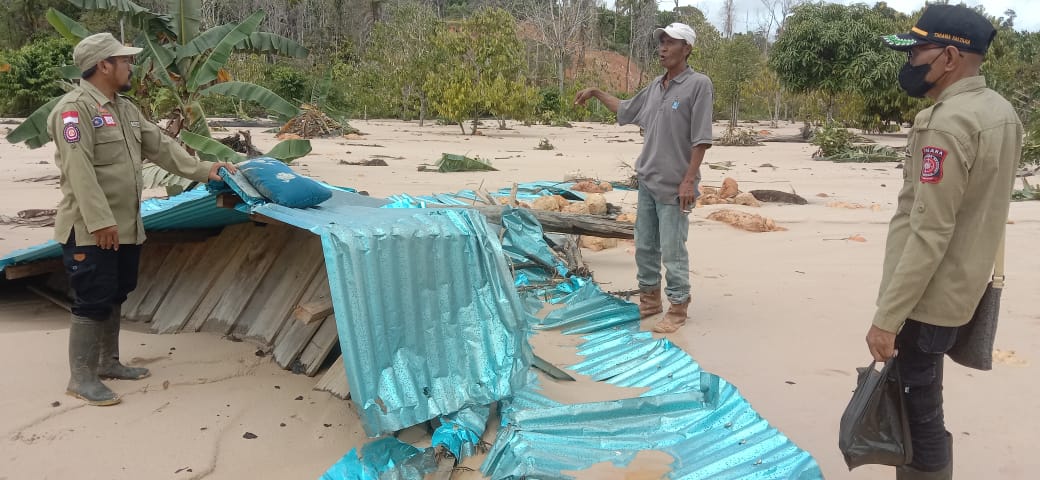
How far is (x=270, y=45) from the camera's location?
390 inches

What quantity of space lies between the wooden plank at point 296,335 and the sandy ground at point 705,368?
0.29 ft


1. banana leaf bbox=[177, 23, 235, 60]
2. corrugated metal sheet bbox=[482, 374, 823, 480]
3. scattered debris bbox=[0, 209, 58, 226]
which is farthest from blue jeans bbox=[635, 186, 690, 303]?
banana leaf bbox=[177, 23, 235, 60]

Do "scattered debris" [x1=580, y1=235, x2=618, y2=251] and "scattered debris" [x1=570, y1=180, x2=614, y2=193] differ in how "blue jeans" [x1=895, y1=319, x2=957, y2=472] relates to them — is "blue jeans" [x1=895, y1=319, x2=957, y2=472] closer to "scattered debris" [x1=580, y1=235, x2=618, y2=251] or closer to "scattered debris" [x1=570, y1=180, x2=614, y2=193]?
"scattered debris" [x1=580, y1=235, x2=618, y2=251]

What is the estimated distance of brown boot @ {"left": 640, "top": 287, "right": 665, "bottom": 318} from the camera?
496 cm

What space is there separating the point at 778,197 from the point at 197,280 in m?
7.93

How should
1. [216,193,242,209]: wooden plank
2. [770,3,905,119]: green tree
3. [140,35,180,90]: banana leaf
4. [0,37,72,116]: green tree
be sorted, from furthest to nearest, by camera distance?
[770,3,905,119]: green tree → [0,37,72,116]: green tree → [140,35,180,90]: banana leaf → [216,193,242,209]: wooden plank

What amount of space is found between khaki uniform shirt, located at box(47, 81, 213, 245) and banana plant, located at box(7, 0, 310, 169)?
460 cm

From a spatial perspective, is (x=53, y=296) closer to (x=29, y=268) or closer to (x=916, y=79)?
(x=29, y=268)

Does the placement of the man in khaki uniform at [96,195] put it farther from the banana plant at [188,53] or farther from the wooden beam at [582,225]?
the banana plant at [188,53]

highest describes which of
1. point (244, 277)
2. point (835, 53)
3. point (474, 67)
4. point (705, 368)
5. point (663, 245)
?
point (835, 53)

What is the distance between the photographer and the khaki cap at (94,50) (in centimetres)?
330

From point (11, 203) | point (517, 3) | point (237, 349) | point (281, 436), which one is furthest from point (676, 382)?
point (517, 3)

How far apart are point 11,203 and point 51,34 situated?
1009 inches

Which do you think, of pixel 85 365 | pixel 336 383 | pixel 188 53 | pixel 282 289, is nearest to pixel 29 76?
pixel 188 53
